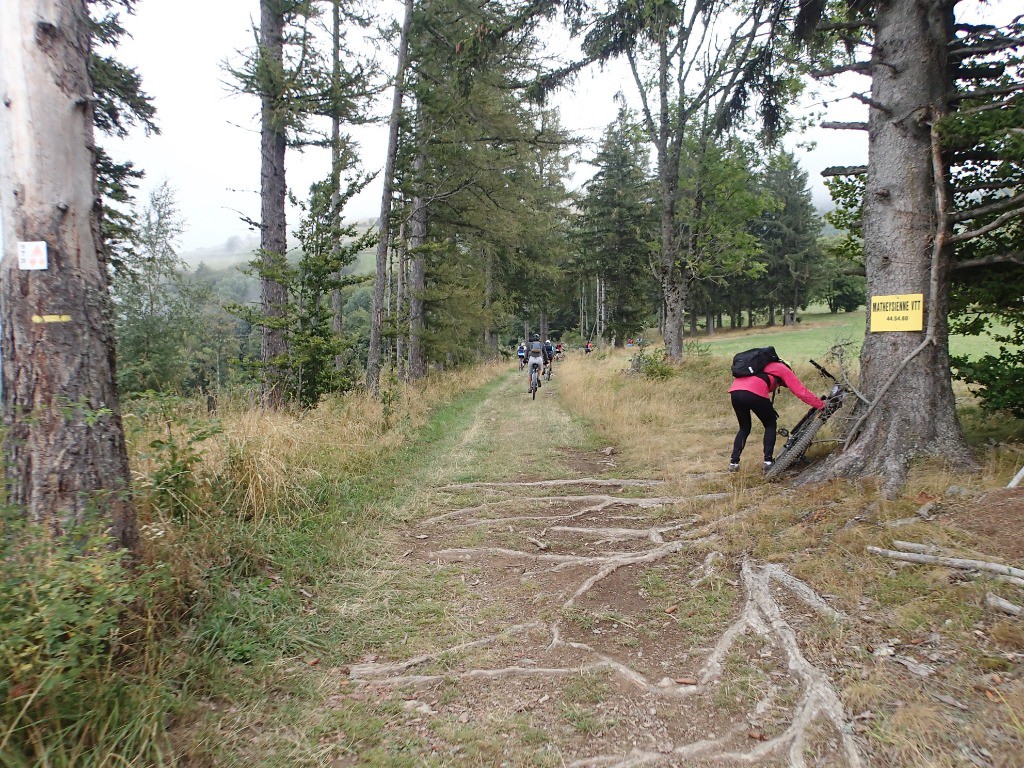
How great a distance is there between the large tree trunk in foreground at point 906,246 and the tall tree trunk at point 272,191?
26.2 feet

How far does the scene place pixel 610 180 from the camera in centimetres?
3228

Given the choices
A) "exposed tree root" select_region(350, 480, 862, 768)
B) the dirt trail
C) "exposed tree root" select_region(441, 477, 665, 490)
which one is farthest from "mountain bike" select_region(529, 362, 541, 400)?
"exposed tree root" select_region(350, 480, 862, 768)

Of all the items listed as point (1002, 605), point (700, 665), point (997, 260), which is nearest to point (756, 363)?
point (997, 260)

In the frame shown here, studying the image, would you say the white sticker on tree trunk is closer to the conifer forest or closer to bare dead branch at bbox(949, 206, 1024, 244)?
the conifer forest

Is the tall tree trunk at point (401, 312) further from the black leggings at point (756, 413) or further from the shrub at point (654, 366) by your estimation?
the black leggings at point (756, 413)

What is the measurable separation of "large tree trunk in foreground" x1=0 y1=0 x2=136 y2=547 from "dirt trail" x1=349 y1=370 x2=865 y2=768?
1932mm

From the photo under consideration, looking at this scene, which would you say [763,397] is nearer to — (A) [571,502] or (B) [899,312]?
(B) [899,312]

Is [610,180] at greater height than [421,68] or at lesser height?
greater

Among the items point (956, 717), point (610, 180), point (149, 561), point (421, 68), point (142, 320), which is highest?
point (610, 180)

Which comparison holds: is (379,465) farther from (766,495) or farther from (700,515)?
(766,495)

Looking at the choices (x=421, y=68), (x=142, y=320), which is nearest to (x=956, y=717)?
(x=421, y=68)

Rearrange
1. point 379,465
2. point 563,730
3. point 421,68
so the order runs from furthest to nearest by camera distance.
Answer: point 421,68, point 379,465, point 563,730

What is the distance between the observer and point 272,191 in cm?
930

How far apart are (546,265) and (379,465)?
21752 mm
